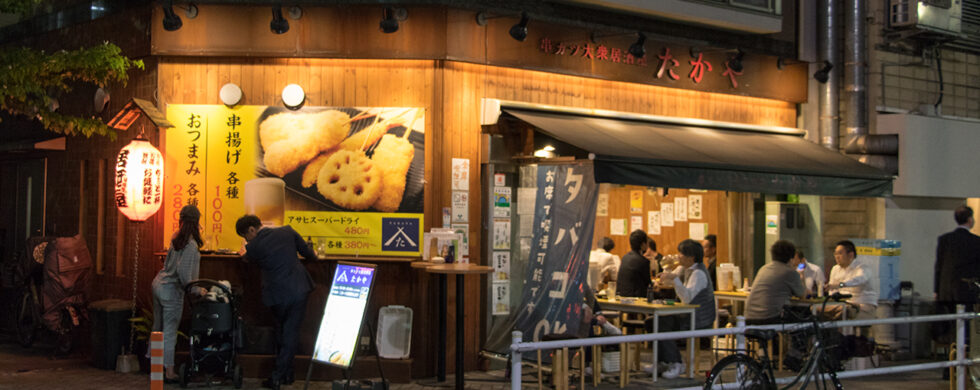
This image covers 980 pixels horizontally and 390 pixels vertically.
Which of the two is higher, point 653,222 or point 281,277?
point 653,222

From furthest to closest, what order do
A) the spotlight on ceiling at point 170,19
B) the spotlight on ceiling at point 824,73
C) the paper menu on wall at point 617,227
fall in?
the paper menu on wall at point 617,227 < the spotlight on ceiling at point 824,73 < the spotlight on ceiling at point 170,19

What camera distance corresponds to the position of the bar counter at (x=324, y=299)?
11.6 metres

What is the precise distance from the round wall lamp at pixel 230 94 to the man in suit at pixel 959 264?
962 cm

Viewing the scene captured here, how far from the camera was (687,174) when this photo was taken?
11852 millimetres

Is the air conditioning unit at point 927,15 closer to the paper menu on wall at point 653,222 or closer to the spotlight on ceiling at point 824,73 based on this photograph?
the spotlight on ceiling at point 824,73

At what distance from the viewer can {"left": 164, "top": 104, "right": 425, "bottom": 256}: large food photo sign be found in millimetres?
11805

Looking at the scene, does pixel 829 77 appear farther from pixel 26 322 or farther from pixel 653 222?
pixel 26 322

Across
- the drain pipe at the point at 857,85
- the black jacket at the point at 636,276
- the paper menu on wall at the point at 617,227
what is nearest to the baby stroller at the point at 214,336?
the black jacket at the point at 636,276

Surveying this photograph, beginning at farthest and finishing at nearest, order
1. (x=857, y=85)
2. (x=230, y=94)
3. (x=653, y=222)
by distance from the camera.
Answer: (x=653, y=222) < (x=857, y=85) < (x=230, y=94)

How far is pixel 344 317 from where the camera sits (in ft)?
32.7

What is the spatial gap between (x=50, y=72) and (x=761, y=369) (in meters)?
9.04

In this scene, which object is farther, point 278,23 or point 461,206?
point 461,206

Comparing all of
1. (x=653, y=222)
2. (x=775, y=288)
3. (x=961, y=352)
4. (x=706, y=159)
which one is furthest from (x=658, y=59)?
(x=961, y=352)

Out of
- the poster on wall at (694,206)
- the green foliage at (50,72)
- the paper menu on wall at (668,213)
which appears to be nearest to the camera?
the green foliage at (50,72)
